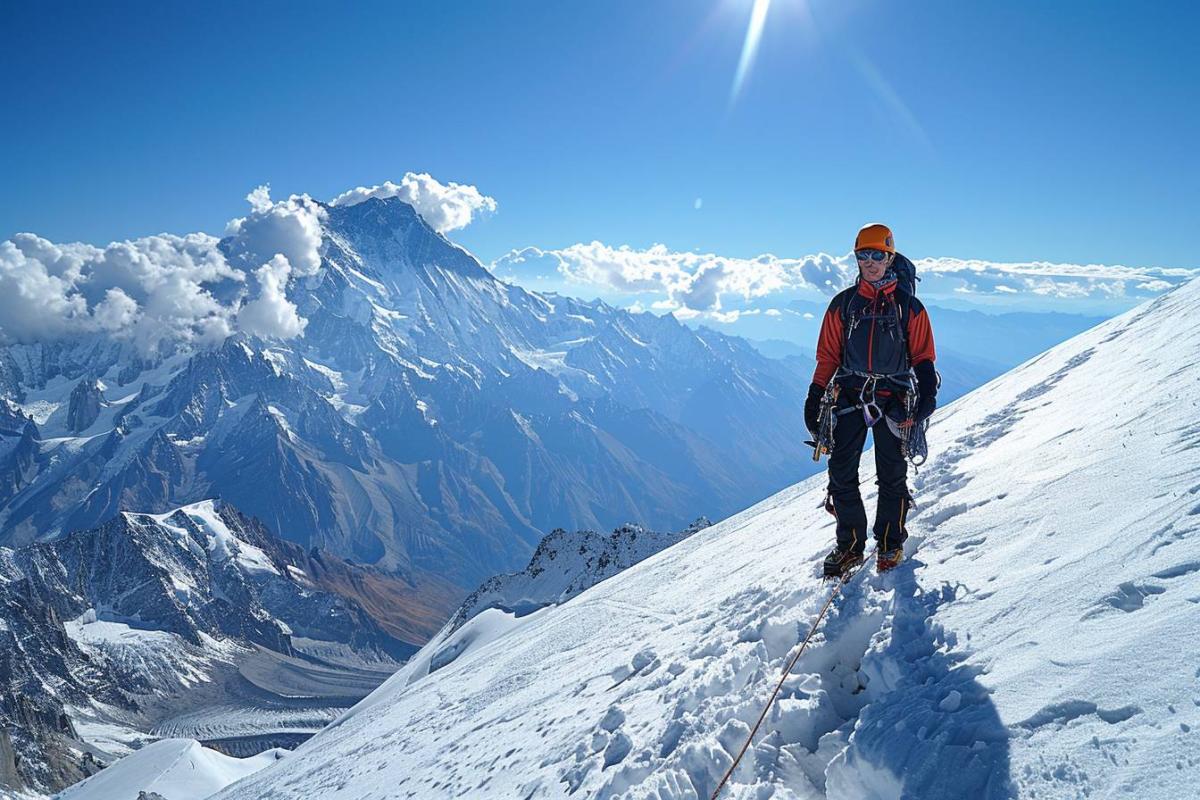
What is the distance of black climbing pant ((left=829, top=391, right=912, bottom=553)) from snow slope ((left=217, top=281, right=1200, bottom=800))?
511 millimetres

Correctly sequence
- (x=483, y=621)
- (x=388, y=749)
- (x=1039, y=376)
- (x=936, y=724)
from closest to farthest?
(x=936, y=724) → (x=388, y=749) → (x=1039, y=376) → (x=483, y=621)

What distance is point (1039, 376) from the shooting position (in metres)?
15.7

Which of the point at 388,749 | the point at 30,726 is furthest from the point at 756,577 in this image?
the point at 30,726

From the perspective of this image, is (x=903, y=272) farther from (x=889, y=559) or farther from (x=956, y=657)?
(x=956, y=657)

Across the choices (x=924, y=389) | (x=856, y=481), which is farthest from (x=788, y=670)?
(x=924, y=389)

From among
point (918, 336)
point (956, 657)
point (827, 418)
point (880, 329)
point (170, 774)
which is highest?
point (880, 329)

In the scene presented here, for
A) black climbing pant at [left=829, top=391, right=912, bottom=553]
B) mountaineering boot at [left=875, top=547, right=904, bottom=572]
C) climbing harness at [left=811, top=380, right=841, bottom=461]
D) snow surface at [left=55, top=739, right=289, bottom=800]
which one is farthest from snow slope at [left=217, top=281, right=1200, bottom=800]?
snow surface at [left=55, top=739, right=289, bottom=800]

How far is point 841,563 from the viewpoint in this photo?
820 centimetres

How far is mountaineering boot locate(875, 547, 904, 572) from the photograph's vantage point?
767cm

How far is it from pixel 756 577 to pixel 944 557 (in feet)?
14.1

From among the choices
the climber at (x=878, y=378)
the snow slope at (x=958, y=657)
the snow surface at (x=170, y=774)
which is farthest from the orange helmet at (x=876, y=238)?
the snow surface at (x=170, y=774)

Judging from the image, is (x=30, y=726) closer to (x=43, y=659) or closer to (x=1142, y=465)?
(x=43, y=659)

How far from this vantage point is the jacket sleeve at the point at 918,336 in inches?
301

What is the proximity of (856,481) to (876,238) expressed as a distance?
2969 millimetres
